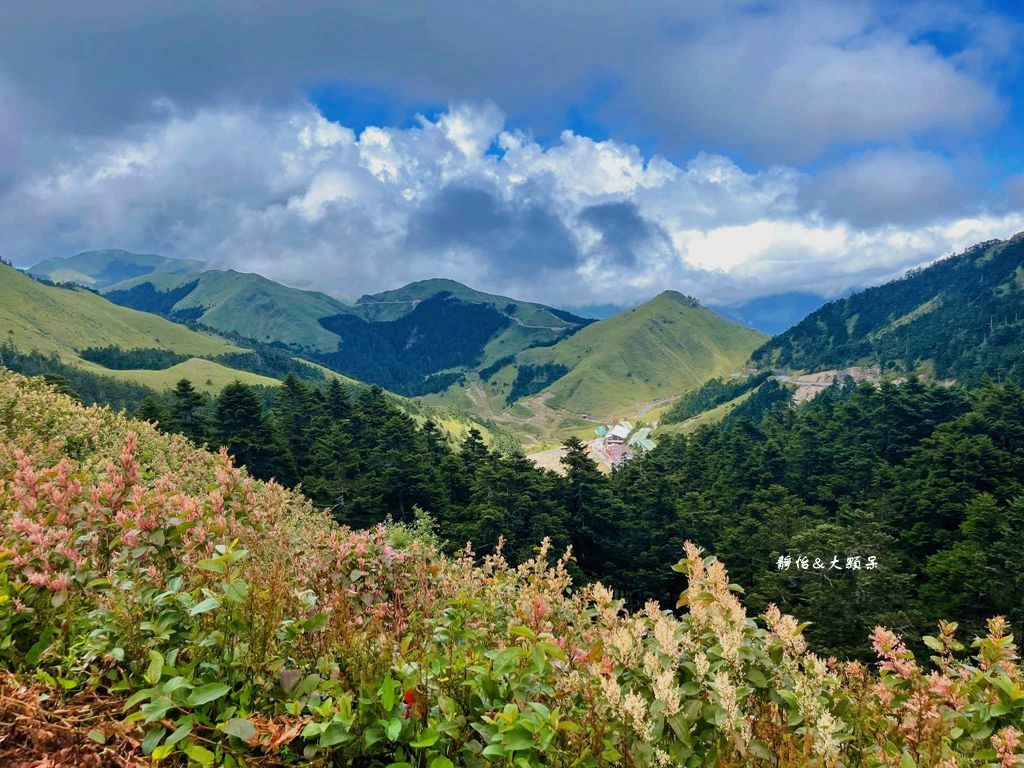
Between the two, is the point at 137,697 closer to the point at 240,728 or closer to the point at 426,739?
the point at 240,728

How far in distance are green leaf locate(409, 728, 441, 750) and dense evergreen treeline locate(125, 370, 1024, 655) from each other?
2851 cm

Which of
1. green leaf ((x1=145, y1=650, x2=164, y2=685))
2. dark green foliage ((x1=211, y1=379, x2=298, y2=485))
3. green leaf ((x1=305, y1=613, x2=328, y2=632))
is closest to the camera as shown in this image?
green leaf ((x1=145, y1=650, x2=164, y2=685))

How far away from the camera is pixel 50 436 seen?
15.7 m

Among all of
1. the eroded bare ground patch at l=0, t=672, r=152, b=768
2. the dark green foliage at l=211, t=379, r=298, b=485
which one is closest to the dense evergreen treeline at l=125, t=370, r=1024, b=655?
the dark green foliage at l=211, t=379, r=298, b=485

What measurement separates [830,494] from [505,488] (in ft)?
144

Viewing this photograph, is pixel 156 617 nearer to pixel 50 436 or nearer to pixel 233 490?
pixel 233 490

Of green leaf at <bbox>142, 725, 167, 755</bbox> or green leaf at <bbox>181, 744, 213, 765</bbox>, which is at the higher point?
green leaf at <bbox>181, 744, 213, 765</bbox>

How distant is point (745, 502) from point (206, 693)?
73145 millimetres

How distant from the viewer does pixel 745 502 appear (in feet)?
225

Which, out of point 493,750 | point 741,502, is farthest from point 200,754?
point 741,502

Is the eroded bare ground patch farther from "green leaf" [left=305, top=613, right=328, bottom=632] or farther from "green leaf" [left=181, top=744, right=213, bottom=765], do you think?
"green leaf" [left=305, top=613, right=328, bottom=632]

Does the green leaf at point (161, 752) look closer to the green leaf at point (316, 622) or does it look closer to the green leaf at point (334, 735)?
the green leaf at point (334, 735)

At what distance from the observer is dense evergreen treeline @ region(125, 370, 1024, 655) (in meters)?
→ 37.1

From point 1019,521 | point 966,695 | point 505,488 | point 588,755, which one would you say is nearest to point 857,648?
point 1019,521
